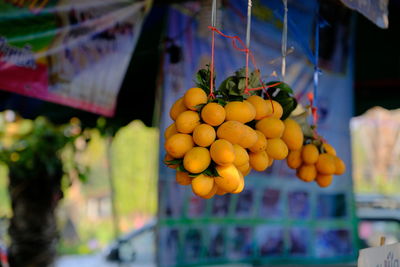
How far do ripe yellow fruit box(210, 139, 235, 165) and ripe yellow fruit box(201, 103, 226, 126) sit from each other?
7 centimetres

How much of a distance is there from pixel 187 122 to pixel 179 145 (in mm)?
79

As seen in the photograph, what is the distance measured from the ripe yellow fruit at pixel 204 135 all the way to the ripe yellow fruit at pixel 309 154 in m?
0.64

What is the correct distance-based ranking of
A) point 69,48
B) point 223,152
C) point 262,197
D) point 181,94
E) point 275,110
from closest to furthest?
point 223,152 < point 275,110 < point 69,48 < point 181,94 < point 262,197

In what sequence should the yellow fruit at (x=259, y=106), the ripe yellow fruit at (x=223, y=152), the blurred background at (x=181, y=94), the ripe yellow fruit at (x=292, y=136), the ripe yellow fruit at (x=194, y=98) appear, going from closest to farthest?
the ripe yellow fruit at (x=223, y=152) < the ripe yellow fruit at (x=194, y=98) < the yellow fruit at (x=259, y=106) < the ripe yellow fruit at (x=292, y=136) < the blurred background at (x=181, y=94)

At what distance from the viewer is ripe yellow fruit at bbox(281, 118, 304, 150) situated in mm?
1758

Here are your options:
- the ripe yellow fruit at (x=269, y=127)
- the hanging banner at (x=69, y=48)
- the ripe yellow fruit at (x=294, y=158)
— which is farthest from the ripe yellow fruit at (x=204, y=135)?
the hanging banner at (x=69, y=48)

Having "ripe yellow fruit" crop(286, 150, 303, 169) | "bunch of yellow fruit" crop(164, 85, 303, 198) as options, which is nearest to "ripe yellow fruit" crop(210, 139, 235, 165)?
"bunch of yellow fruit" crop(164, 85, 303, 198)

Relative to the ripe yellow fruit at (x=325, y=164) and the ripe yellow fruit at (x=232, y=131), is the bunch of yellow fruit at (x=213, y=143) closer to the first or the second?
the ripe yellow fruit at (x=232, y=131)

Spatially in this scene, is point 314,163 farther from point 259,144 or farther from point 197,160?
point 197,160

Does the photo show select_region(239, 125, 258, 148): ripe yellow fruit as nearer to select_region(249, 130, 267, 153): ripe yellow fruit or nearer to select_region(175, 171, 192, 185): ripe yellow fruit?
select_region(249, 130, 267, 153): ripe yellow fruit

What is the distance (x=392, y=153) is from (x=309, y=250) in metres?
7.48

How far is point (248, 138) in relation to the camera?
142 centimetres

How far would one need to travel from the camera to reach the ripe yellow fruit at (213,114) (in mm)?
1402

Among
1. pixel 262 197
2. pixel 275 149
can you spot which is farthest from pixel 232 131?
pixel 262 197
